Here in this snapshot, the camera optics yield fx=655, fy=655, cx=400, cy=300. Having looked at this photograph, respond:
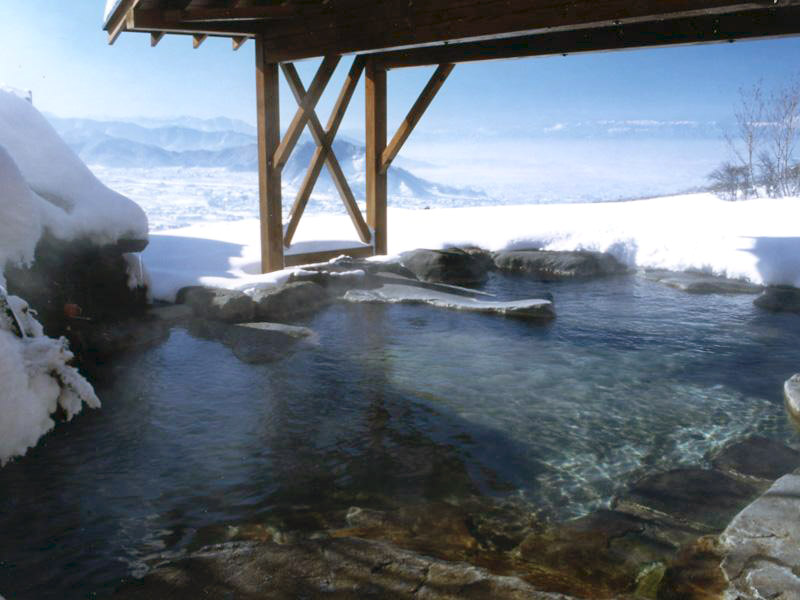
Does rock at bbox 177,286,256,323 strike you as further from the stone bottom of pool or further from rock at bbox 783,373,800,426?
rock at bbox 783,373,800,426

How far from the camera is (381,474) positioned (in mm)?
3467

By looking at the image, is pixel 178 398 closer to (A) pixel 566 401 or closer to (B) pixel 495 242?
(A) pixel 566 401

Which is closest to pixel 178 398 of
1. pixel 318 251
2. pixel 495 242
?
pixel 318 251

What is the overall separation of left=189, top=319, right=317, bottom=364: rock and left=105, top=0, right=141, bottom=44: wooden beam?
3.02 meters

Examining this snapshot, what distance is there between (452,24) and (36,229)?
3.82 meters

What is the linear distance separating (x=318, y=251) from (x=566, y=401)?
4746 millimetres

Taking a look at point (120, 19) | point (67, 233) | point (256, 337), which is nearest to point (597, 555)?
point (256, 337)

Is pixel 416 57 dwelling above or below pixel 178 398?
above

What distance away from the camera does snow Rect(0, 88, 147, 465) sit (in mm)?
3324

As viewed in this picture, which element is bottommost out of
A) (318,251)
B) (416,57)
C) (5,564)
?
(5,564)

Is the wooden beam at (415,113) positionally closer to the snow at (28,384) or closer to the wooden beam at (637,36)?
the wooden beam at (637,36)

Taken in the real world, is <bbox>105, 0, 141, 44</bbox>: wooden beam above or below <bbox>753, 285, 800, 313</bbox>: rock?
above

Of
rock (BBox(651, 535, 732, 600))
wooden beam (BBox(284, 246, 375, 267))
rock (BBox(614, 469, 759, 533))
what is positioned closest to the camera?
rock (BBox(651, 535, 732, 600))

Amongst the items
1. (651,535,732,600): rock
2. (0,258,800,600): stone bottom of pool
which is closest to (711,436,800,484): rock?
(0,258,800,600): stone bottom of pool
